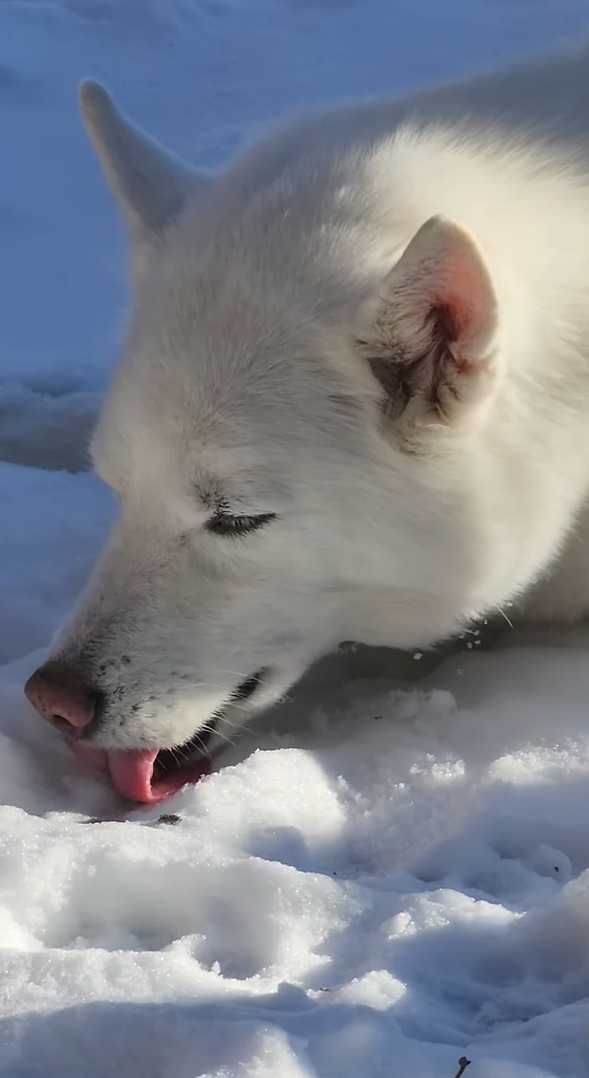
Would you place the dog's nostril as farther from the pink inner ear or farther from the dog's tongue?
the pink inner ear

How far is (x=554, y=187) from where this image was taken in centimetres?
273

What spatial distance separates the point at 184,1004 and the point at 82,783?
0.95 metres

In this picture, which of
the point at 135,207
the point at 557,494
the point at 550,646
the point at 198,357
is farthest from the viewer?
the point at 550,646

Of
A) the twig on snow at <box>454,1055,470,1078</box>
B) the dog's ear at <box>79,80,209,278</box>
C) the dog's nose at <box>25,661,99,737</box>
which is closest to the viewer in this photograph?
the twig on snow at <box>454,1055,470,1078</box>

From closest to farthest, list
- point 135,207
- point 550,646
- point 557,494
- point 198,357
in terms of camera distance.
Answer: point 198,357
point 557,494
point 135,207
point 550,646

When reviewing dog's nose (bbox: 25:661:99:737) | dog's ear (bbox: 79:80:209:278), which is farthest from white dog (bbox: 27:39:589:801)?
dog's ear (bbox: 79:80:209:278)

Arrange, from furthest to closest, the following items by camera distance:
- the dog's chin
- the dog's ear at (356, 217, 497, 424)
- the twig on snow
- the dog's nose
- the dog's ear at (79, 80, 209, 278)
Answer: the dog's ear at (79, 80, 209, 278) < the dog's chin < the dog's nose < the dog's ear at (356, 217, 497, 424) < the twig on snow

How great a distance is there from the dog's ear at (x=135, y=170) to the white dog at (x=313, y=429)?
0.18 meters

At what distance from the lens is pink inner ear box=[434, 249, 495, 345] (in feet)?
6.82

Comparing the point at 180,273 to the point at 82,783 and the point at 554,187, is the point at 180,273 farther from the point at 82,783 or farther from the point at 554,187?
the point at 82,783

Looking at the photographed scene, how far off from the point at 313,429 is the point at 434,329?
337mm

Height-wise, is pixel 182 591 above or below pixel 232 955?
above

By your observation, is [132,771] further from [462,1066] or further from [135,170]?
[135,170]

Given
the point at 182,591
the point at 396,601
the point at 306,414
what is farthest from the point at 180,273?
the point at 396,601
